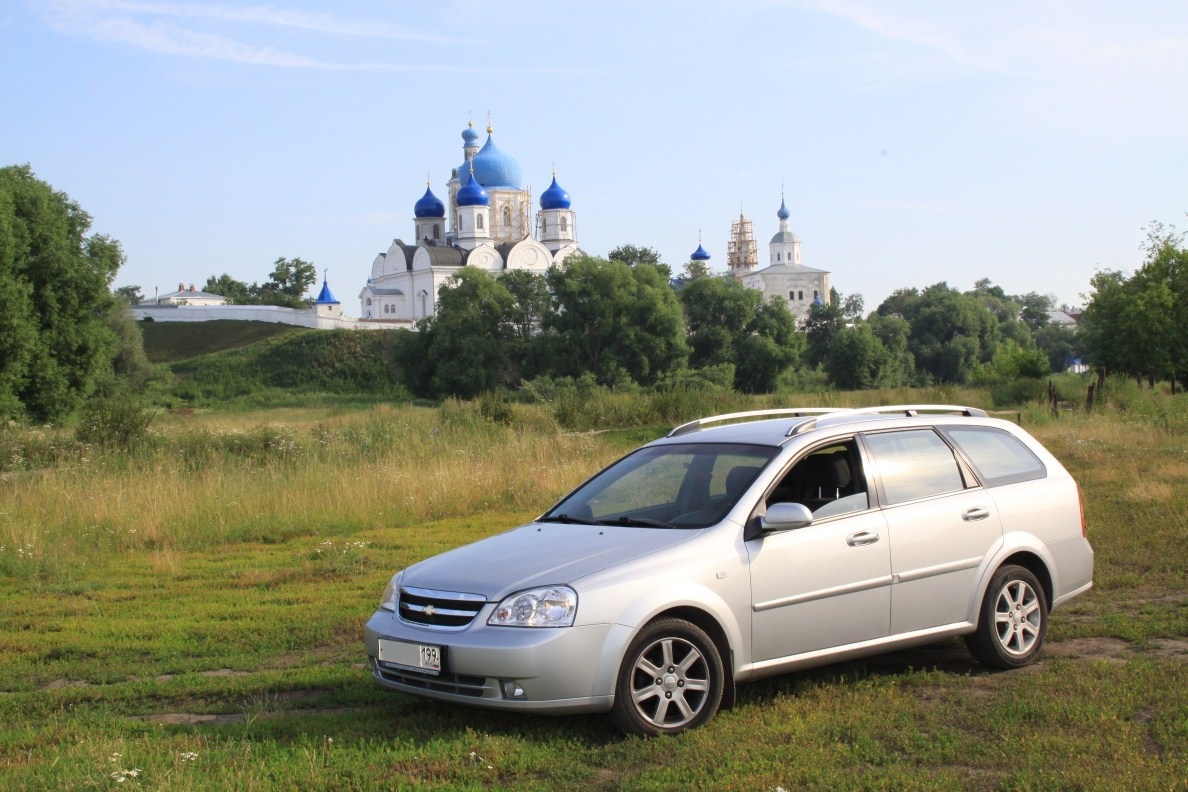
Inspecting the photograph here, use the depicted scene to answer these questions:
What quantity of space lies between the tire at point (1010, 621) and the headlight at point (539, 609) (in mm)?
2891

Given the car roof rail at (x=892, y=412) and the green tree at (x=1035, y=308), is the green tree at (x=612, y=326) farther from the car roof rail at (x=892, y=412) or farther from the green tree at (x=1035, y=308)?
the green tree at (x=1035, y=308)

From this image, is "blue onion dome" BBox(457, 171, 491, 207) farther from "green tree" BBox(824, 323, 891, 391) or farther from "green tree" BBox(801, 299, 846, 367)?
"green tree" BBox(824, 323, 891, 391)

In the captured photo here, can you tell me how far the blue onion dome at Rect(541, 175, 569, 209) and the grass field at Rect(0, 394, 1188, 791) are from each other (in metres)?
107

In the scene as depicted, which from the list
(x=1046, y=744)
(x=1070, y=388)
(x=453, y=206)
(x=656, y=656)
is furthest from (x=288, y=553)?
Result: (x=453, y=206)

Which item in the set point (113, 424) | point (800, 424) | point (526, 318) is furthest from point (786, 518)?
point (526, 318)

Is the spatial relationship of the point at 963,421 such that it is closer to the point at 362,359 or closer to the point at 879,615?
the point at 879,615

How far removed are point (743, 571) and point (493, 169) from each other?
114843 millimetres

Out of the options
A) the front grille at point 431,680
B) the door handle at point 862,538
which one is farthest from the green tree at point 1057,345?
the front grille at point 431,680

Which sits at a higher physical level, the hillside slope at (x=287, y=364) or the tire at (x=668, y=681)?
the hillside slope at (x=287, y=364)

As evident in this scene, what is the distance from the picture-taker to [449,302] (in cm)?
8344

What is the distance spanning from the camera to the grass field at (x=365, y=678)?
5.36 m

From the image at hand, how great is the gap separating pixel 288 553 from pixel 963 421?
7.65 meters

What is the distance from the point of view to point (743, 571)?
631cm

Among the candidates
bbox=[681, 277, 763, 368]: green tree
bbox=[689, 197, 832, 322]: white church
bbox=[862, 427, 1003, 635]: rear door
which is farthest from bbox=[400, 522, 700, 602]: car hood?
bbox=[689, 197, 832, 322]: white church
